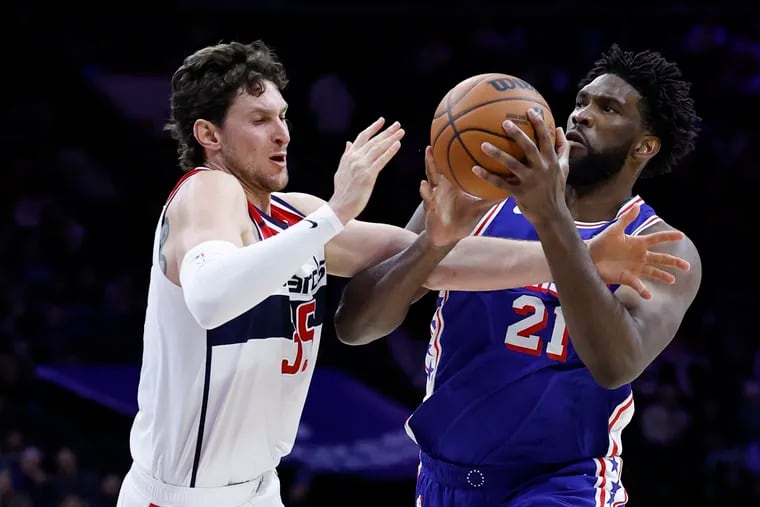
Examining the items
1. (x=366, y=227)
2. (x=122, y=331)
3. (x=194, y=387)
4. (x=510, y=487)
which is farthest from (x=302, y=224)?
(x=122, y=331)

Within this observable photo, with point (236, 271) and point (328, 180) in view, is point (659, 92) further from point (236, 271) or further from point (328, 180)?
point (328, 180)

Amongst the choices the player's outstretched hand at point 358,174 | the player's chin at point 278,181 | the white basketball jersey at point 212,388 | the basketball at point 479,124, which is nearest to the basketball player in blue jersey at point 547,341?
the basketball at point 479,124

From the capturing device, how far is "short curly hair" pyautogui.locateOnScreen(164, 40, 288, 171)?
3906 millimetres

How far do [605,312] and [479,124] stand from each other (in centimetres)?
73

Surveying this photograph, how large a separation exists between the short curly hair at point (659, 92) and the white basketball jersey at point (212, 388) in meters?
1.64

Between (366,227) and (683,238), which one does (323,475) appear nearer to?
(366,227)

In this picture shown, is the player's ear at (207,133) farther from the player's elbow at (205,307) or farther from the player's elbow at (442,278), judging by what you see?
the player's elbow at (442,278)

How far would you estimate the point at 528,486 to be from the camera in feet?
13.3

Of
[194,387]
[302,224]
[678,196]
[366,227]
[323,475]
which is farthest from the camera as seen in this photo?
[678,196]

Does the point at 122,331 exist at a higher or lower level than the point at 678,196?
lower

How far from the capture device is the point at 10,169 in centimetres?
1067

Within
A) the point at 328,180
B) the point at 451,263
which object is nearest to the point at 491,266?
the point at 451,263

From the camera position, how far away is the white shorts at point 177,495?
364cm

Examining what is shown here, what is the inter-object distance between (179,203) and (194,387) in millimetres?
611
